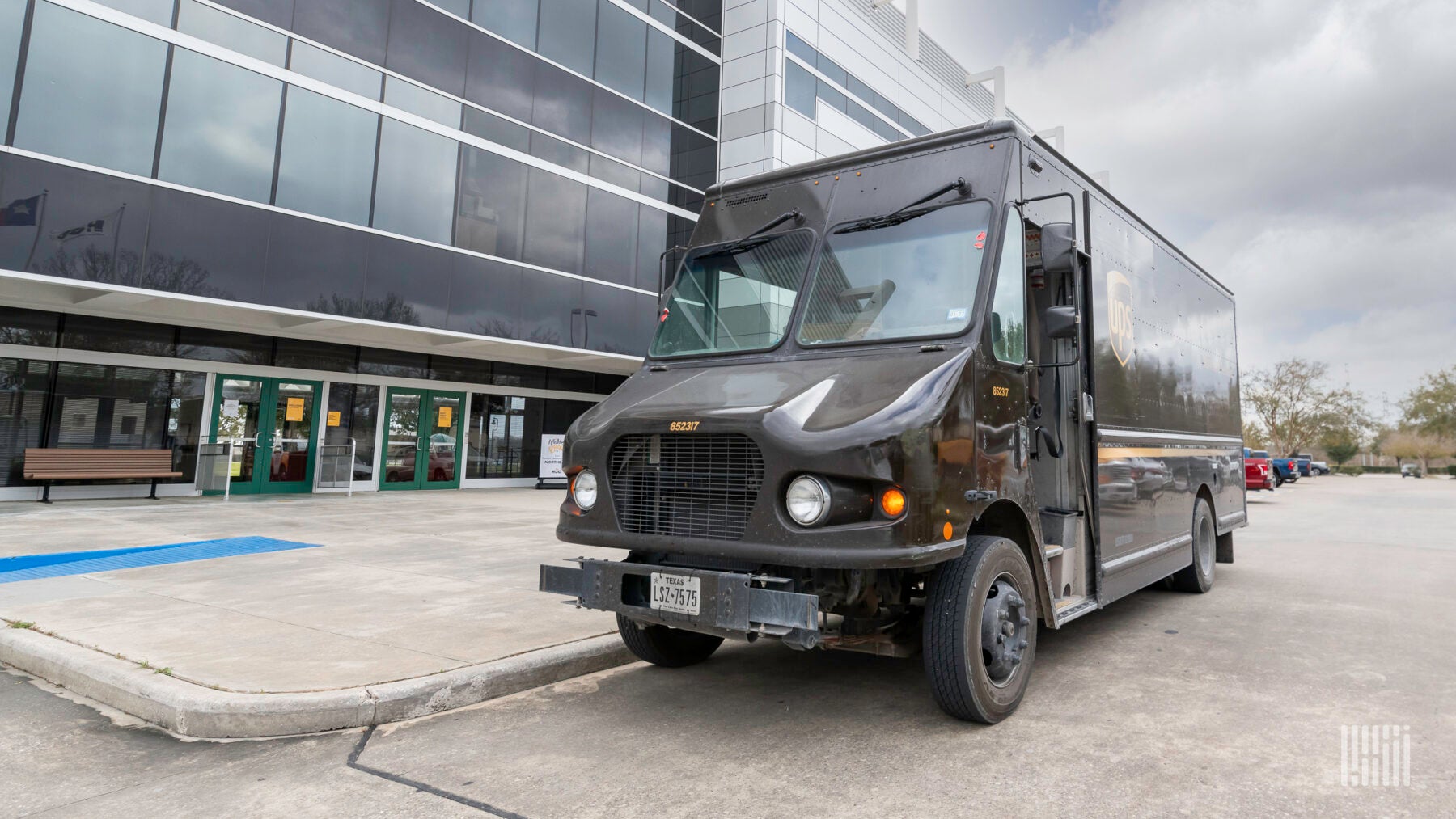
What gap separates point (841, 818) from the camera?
295 centimetres

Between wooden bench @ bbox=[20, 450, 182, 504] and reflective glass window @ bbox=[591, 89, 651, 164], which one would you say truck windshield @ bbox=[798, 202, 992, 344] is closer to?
wooden bench @ bbox=[20, 450, 182, 504]

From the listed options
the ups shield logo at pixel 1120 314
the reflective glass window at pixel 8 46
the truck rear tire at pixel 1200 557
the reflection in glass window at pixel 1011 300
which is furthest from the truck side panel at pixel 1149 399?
the reflective glass window at pixel 8 46

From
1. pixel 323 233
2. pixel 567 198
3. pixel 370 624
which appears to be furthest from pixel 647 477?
pixel 567 198

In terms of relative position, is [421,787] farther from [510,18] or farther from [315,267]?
[510,18]

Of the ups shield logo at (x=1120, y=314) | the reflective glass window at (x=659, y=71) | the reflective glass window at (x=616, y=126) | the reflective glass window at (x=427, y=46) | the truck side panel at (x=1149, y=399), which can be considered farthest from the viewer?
the reflective glass window at (x=659, y=71)

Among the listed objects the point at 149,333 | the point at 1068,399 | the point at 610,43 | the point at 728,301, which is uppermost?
the point at 610,43

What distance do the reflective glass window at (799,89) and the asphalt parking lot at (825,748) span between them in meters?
20.5

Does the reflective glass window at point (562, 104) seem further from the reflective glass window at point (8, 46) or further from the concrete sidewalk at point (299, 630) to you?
the concrete sidewalk at point (299, 630)

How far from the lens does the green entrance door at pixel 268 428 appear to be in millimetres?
15047

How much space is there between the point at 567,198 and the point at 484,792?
1639 centimetres

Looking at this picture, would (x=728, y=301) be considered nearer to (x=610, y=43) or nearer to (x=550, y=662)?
(x=550, y=662)

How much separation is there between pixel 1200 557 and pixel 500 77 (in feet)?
51.9

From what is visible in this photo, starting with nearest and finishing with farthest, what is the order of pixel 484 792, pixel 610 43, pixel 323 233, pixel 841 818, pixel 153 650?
pixel 841 818
pixel 484 792
pixel 153 650
pixel 323 233
pixel 610 43

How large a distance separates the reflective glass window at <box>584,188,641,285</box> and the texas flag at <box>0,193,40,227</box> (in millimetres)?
9646
